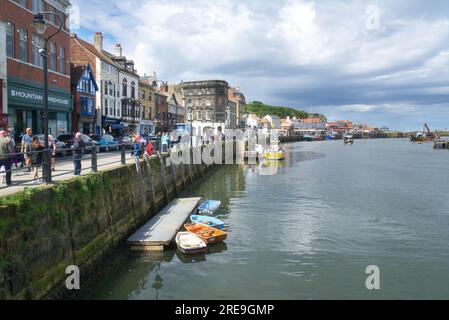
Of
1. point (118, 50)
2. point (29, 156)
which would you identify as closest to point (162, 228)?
point (29, 156)

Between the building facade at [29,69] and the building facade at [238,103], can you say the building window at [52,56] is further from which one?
the building facade at [238,103]

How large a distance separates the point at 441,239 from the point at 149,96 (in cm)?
5504

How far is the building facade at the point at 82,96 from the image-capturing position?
4025cm

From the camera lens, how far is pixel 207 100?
10094cm

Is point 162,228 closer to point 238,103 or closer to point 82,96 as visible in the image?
point 82,96

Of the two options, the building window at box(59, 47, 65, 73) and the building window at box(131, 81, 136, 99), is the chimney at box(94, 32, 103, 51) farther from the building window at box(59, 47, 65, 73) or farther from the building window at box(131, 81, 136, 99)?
the building window at box(59, 47, 65, 73)

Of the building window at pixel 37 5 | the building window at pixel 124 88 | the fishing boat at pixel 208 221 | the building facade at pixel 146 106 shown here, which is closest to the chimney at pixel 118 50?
the building facade at pixel 146 106

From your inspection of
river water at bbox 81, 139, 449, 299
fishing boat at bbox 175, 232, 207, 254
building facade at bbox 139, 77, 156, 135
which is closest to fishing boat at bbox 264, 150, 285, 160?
building facade at bbox 139, 77, 156, 135

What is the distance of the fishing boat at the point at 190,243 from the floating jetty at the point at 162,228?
422 mm

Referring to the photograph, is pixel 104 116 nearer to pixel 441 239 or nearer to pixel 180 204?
pixel 180 204

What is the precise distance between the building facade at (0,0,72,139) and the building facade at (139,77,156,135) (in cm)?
2743

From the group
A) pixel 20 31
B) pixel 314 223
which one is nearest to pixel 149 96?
pixel 20 31

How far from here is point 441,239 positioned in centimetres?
1655

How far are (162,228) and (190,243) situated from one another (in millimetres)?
2453
